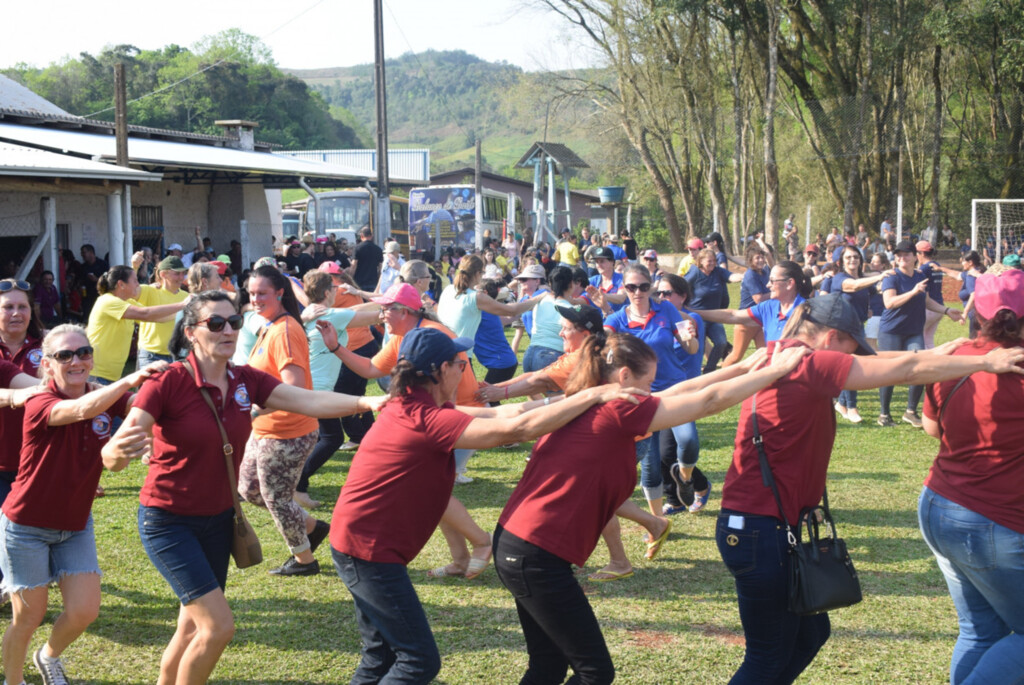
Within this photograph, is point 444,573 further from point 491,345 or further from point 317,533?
point 491,345

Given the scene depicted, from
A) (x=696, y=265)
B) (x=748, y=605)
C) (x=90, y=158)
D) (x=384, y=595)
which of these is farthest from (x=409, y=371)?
(x=90, y=158)

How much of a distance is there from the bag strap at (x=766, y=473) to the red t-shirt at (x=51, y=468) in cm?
266

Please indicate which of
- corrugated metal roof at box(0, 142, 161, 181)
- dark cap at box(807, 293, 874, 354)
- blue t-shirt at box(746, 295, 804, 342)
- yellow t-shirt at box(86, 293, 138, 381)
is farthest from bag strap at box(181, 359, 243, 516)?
corrugated metal roof at box(0, 142, 161, 181)

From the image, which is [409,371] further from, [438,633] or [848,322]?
[438,633]

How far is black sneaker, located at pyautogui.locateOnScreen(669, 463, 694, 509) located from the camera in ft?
23.1

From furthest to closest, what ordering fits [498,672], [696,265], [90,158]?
[90,158] < [696,265] < [498,672]

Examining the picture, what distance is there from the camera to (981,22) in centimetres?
2856

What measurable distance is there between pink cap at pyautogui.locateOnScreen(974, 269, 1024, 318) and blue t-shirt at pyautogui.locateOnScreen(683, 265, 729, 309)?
7688 millimetres

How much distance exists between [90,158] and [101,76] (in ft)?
249

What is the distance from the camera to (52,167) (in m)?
13.9

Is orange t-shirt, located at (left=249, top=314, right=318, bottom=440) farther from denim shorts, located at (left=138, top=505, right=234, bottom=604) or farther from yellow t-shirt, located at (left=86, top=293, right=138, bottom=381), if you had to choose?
yellow t-shirt, located at (left=86, top=293, right=138, bottom=381)

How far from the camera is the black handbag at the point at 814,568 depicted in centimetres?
338

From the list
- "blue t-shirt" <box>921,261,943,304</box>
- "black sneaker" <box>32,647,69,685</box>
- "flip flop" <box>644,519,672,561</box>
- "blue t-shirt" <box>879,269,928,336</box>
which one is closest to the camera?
"black sneaker" <box>32,647,69,685</box>

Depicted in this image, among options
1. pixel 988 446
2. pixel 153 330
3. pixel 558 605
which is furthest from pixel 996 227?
pixel 558 605
